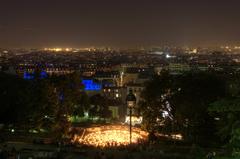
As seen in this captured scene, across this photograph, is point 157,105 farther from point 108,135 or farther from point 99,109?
point 99,109

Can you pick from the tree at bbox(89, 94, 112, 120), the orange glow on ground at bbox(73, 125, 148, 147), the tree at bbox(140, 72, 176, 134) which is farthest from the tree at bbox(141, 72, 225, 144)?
the tree at bbox(89, 94, 112, 120)

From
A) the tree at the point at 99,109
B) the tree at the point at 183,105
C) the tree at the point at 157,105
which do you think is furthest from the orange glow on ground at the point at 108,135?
the tree at the point at 99,109

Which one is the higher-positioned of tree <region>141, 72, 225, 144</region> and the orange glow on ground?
tree <region>141, 72, 225, 144</region>

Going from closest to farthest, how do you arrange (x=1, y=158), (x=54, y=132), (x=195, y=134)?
(x=1, y=158)
(x=195, y=134)
(x=54, y=132)

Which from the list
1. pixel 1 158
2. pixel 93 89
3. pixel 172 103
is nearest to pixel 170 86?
pixel 172 103

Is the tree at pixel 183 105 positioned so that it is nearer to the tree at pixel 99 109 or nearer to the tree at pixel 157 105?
the tree at pixel 157 105

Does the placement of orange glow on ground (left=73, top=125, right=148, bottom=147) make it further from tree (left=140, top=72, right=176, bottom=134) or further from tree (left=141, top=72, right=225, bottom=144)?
tree (left=141, top=72, right=225, bottom=144)

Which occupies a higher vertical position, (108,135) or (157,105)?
(157,105)

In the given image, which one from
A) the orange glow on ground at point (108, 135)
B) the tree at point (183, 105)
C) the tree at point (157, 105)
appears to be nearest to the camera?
the tree at point (183, 105)

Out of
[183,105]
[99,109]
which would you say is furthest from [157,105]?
[99,109]

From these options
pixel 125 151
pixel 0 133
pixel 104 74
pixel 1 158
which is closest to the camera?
pixel 1 158

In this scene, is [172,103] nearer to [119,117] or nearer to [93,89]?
[119,117]
